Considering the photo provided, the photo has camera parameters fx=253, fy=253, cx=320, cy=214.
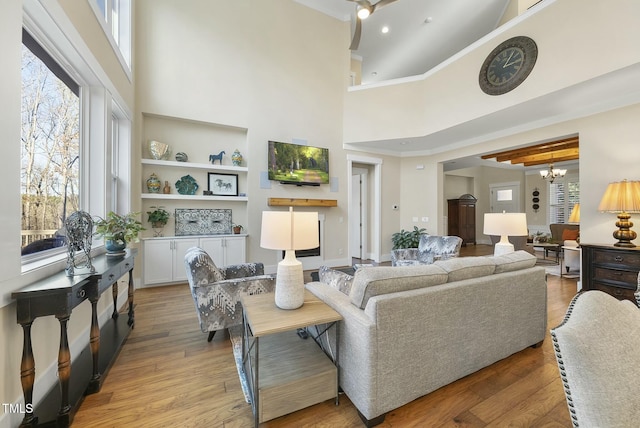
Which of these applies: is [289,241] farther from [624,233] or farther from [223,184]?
[624,233]

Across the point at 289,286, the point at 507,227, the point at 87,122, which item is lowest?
the point at 289,286

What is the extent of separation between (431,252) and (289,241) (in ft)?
10.7

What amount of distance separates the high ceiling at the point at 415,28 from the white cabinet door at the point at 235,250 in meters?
4.94

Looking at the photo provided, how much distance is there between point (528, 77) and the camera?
12.0ft

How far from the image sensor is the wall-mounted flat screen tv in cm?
509

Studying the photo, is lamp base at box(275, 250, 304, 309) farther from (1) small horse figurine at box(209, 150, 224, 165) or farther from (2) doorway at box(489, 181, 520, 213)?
(2) doorway at box(489, 181, 520, 213)

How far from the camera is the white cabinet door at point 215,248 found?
442 centimetres

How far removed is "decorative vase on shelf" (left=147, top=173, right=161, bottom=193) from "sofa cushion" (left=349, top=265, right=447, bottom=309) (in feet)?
13.6

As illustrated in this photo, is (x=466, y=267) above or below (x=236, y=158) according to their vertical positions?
below

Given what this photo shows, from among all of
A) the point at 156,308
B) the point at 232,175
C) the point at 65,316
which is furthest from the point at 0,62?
the point at 232,175

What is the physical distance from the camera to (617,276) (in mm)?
3275

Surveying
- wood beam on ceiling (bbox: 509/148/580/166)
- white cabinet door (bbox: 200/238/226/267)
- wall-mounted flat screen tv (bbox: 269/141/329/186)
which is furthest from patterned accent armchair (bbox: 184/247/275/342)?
wood beam on ceiling (bbox: 509/148/580/166)

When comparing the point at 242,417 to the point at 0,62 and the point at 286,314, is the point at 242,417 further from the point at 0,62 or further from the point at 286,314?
the point at 0,62

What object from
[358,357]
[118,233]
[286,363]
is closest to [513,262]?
[358,357]
